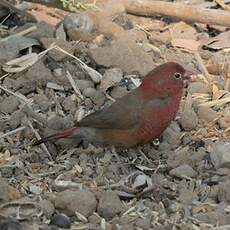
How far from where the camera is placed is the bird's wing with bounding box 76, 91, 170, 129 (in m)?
5.66

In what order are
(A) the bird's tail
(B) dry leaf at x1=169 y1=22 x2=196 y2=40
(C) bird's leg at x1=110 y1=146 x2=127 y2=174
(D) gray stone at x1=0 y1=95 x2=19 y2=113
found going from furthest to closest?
(B) dry leaf at x1=169 y1=22 x2=196 y2=40
(D) gray stone at x1=0 y1=95 x2=19 y2=113
(A) the bird's tail
(C) bird's leg at x1=110 y1=146 x2=127 y2=174

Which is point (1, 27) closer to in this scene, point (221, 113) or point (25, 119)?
point (25, 119)

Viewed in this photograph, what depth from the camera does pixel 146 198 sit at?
16.4 feet

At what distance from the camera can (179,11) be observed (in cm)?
721

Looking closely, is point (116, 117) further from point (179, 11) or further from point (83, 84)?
point (179, 11)

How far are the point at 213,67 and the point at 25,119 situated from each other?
168 cm

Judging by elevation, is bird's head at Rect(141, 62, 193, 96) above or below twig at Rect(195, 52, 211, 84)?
above

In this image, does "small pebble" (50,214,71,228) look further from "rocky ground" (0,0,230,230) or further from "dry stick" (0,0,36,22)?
"dry stick" (0,0,36,22)

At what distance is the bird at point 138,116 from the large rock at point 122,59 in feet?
2.06

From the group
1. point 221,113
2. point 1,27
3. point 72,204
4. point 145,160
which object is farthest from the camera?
point 1,27

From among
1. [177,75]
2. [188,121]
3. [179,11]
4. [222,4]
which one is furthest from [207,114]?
[222,4]

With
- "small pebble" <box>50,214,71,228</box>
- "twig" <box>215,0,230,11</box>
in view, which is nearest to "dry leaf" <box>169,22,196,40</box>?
"twig" <box>215,0,230,11</box>

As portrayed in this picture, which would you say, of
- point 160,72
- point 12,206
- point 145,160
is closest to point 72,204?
point 12,206

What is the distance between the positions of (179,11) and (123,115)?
1827mm
